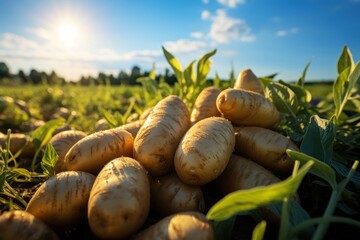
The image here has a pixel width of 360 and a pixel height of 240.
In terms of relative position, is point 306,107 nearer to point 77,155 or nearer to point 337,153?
point 337,153

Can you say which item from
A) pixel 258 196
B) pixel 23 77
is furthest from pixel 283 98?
pixel 23 77

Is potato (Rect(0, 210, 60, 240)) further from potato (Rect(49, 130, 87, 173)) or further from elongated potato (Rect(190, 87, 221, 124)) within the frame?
elongated potato (Rect(190, 87, 221, 124))

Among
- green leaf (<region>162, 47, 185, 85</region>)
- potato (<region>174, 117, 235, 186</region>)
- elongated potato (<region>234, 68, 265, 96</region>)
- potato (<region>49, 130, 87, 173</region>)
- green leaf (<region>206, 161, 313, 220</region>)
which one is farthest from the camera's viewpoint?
green leaf (<region>162, 47, 185, 85</region>)

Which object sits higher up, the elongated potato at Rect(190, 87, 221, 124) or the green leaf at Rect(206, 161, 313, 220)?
the elongated potato at Rect(190, 87, 221, 124)

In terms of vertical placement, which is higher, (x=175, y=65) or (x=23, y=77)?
(x=175, y=65)

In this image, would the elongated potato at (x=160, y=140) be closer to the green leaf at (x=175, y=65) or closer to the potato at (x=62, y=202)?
the potato at (x=62, y=202)

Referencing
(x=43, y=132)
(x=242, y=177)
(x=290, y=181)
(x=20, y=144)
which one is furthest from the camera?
(x=20, y=144)

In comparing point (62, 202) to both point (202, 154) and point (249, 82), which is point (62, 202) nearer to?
point (202, 154)

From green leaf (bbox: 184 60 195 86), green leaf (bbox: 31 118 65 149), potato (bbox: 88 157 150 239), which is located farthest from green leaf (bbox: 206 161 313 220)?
green leaf (bbox: 184 60 195 86)
